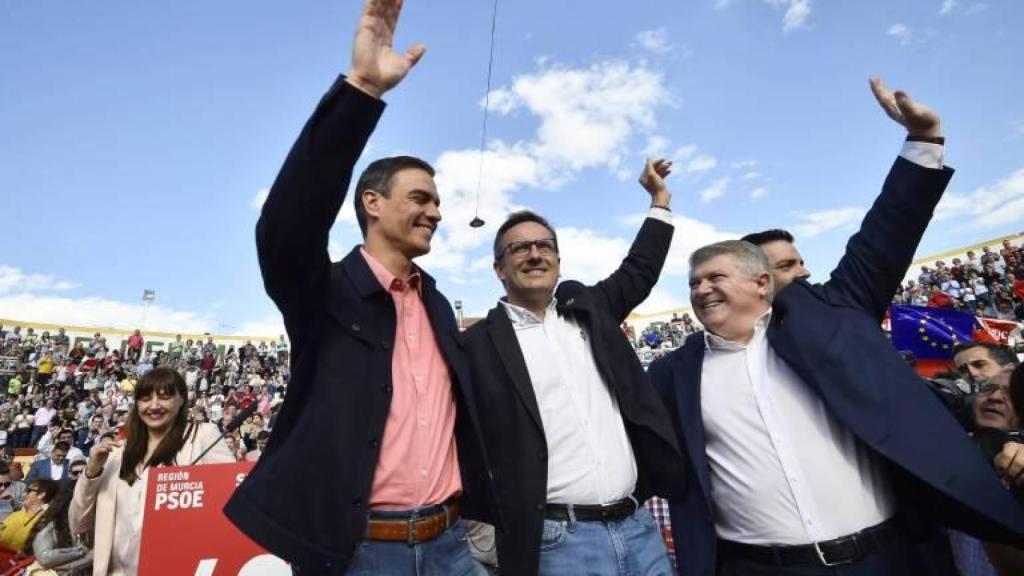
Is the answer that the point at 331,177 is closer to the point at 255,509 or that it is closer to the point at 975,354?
the point at 255,509

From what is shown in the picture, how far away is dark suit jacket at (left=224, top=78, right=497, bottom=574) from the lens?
1425 millimetres

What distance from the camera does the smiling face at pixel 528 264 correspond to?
8.32 ft

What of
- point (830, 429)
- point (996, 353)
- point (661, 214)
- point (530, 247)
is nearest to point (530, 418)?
point (530, 247)

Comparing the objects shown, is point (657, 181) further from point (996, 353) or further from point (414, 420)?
point (996, 353)

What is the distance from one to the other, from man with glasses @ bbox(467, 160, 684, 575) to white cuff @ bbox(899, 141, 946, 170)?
4.41ft

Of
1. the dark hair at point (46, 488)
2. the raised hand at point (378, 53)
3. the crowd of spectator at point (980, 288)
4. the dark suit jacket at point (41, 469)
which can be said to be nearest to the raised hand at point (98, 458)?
the raised hand at point (378, 53)

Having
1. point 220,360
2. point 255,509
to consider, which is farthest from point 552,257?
point 220,360

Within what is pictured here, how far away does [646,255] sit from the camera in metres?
2.97

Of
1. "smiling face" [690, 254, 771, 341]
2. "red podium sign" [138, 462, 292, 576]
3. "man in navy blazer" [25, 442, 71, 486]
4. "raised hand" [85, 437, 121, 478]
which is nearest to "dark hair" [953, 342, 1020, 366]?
"smiling face" [690, 254, 771, 341]

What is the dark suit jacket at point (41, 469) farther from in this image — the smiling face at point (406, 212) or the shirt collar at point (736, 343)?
the shirt collar at point (736, 343)

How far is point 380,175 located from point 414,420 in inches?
35.6

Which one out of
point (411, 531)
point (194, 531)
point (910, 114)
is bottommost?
point (194, 531)

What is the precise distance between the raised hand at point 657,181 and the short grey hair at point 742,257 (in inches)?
24.6

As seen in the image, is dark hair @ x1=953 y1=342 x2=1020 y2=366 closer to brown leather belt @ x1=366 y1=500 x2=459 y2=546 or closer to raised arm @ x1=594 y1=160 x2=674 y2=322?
raised arm @ x1=594 y1=160 x2=674 y2=322
